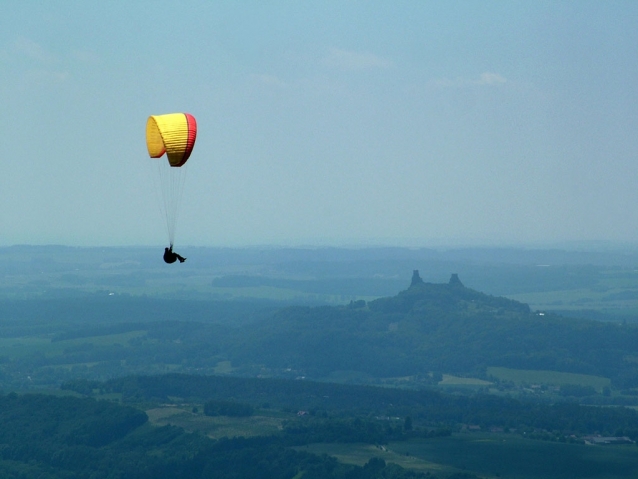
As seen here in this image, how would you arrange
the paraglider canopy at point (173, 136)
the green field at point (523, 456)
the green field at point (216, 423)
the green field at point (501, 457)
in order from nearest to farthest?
the paraglider canopy at point (173, 136) < the green field at point (501, 457) < the green field at point (523, 456) < the green field at point (216, 423)

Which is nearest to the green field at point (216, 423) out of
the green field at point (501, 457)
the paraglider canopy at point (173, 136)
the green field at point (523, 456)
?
the green field at point (501, 457)

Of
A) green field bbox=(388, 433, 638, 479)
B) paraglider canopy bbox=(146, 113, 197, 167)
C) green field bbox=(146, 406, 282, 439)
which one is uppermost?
paraglider canopy bbox=(146, 113, 197, 167)

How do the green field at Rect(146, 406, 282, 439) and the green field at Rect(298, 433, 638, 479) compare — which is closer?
the green field at Rect(298, 433, 638, 479)

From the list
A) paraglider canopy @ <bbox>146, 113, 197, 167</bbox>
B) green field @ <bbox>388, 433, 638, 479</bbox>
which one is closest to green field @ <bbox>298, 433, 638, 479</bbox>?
green field @ <bbox>388, 433, 638, 479</bbox>

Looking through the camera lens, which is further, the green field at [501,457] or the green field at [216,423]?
the green field at [216,423]

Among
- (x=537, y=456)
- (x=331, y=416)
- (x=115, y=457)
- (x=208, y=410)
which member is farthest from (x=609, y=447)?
(x=115, y=457)

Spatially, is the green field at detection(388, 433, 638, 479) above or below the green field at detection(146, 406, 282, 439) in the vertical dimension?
below

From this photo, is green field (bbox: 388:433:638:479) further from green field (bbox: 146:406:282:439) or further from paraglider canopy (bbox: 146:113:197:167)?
paraglider canopy (bbox: 146:113:197:167)

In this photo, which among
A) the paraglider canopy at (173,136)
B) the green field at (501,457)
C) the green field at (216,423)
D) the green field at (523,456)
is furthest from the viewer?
the green field at (216,423)

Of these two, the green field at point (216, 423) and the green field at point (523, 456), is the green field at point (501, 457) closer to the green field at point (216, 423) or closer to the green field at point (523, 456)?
the green field at point (523, 456)

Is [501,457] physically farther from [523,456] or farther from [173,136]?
[173,136]

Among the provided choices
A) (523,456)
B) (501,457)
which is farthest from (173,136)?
(523,456)

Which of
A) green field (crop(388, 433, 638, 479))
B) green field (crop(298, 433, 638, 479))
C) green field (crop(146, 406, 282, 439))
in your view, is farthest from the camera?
green field (crop(146, 406, 282, 439))

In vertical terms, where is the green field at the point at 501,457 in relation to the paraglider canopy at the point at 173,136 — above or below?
below
